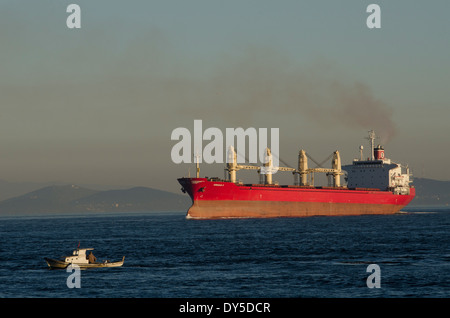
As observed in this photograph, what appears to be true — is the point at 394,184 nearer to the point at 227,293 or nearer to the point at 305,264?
the point at 305,264

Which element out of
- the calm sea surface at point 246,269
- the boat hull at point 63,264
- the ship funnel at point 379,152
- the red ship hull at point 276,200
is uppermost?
the ship funnel at point 379,152

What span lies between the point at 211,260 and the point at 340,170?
→ 105100 millimetres

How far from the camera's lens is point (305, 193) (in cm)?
12300

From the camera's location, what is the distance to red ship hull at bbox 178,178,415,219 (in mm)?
109062

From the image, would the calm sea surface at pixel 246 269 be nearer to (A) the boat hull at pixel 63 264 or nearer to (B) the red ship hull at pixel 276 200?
(A) the boat hull at pixel 63 264

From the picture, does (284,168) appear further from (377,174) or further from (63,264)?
(63,264)

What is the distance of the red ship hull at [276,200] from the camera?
358ft

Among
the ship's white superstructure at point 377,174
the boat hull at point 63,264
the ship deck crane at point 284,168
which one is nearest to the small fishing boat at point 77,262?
the boat hull at point 63,264

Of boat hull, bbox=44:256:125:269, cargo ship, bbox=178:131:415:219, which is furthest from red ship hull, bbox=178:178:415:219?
boat hull, bbox=44:256:125:269

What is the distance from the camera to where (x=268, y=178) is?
442 ft

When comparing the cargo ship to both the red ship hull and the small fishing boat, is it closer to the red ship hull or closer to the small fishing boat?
the red ship hull

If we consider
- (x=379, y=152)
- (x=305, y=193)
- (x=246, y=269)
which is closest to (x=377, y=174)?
(x=379, y=152)
